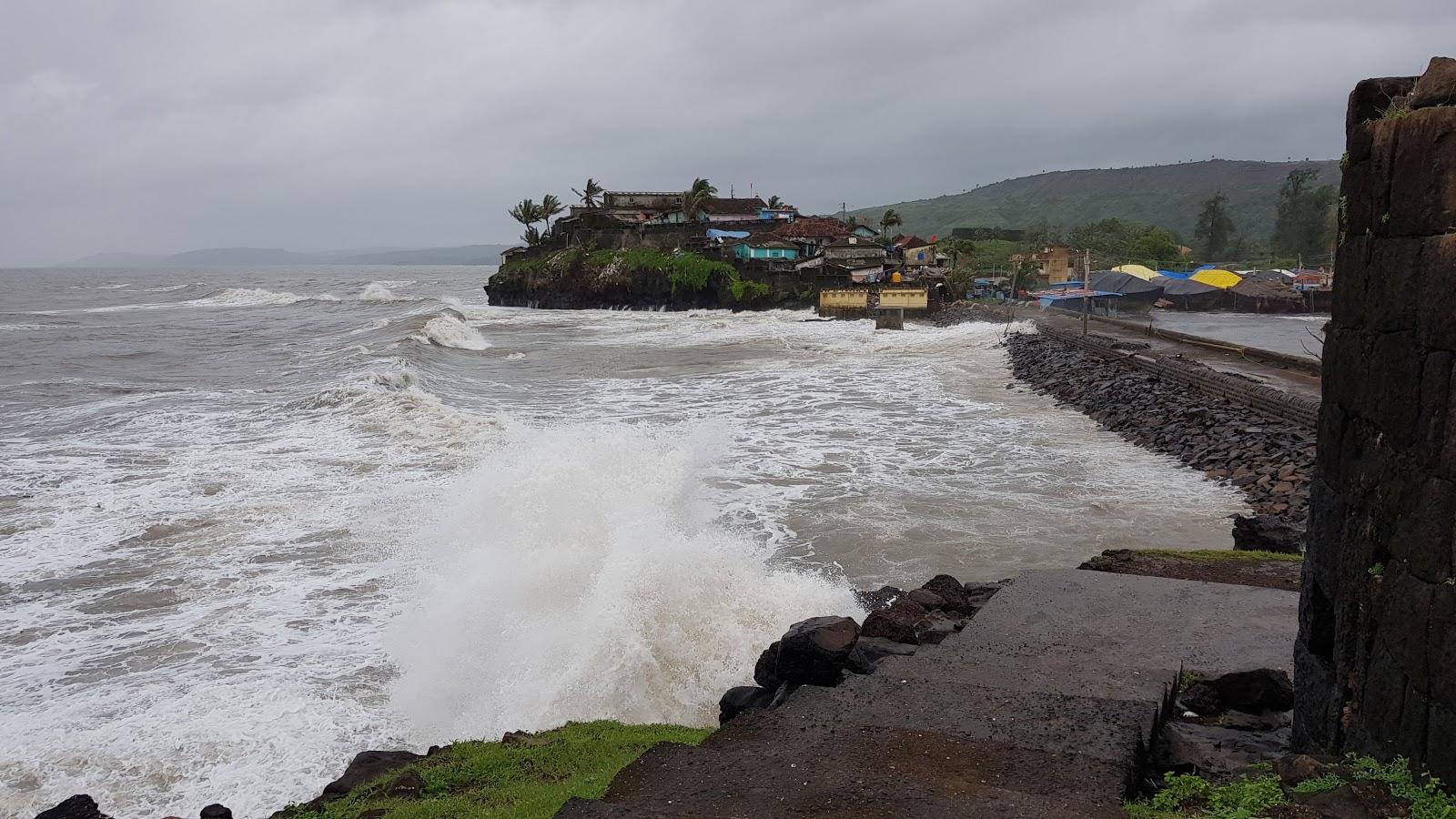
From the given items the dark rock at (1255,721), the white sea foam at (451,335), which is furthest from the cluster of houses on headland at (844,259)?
the dark rock at (1255,721)

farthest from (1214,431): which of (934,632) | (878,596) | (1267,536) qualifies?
(934,632)

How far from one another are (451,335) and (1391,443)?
129 ft

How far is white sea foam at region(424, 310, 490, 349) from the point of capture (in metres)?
38.5

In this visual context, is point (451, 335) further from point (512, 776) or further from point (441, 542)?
point (512, 776)

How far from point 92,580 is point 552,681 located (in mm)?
6039

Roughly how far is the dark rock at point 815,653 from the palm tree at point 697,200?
68.1 metres

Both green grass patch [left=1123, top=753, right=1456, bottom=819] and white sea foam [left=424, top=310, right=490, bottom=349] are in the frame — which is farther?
white sea foam [left=424, top=310, right=490, bottom=349]

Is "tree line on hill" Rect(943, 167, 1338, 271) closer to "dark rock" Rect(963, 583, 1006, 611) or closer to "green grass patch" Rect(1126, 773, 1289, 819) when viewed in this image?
"dark rock" Rect(963, 583, 1006, 611)

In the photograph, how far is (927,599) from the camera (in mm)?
9016

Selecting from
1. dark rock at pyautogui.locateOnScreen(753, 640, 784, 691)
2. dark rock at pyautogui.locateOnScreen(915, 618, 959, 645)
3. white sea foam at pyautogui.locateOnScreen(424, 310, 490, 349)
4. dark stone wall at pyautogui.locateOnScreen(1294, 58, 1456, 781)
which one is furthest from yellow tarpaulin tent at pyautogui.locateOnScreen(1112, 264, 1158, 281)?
dark stone wall at pyautogui.locateOnScreen(1294, 58, 1456, 781)

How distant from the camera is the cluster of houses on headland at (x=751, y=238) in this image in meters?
61.2

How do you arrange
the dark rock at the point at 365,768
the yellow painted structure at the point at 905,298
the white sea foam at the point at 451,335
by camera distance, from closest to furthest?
1. the dark rock at the point at 365,768
2. the white sea foam at the point at 451,335
3. the yellow painted structure at the point at 905,298

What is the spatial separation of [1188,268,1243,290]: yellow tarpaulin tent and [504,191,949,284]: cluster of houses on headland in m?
15.8

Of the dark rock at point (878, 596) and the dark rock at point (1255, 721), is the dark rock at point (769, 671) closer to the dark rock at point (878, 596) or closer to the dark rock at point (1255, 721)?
the dark rock at point (878, 596)
